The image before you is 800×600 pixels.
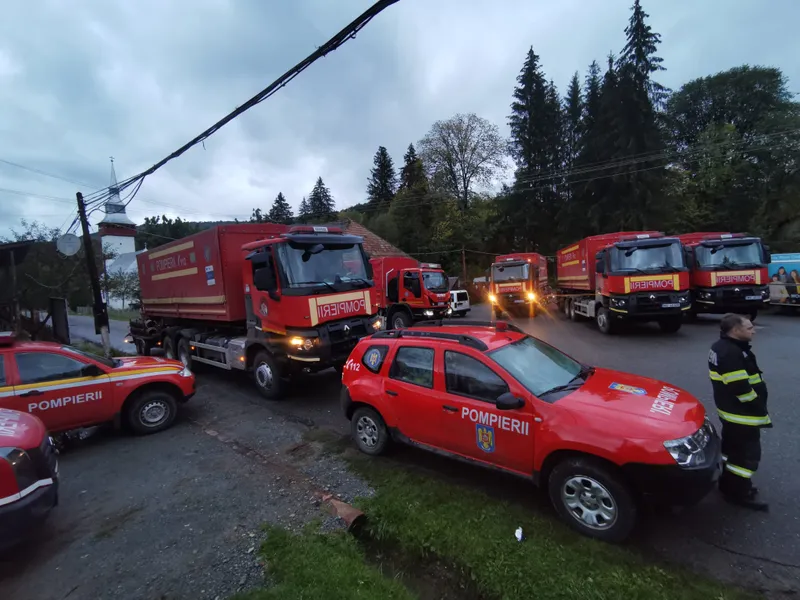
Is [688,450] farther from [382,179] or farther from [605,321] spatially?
[382,179]

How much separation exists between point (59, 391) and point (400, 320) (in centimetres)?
1148

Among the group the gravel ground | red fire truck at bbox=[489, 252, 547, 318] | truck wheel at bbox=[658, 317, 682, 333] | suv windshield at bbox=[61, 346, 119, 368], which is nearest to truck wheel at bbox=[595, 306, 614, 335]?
truck wheel at bbox=[658, 317, 682, 333]

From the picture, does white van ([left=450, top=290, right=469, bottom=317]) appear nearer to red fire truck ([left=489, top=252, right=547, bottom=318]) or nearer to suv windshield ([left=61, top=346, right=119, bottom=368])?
red fire truck ([left=489, top=252, right=547, bottom=318])

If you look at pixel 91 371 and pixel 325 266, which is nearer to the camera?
pixel 91 371

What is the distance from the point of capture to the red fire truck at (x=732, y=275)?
40.2 feet

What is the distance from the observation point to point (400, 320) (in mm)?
16000

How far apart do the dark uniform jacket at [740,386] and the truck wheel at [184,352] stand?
33.7ft

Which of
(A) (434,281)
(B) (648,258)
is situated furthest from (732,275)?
(A) (434,281)

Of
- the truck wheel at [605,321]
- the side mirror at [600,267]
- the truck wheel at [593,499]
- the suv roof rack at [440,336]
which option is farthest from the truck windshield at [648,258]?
the truck wheel at [593,499]

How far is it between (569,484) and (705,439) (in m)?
1.12

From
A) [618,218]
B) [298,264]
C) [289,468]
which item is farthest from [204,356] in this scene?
[618,218]

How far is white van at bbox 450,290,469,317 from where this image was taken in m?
19.4

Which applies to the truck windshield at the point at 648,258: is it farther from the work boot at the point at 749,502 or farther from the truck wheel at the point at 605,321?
the work boot at the point at 749,502

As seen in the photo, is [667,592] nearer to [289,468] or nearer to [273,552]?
[273,552]
